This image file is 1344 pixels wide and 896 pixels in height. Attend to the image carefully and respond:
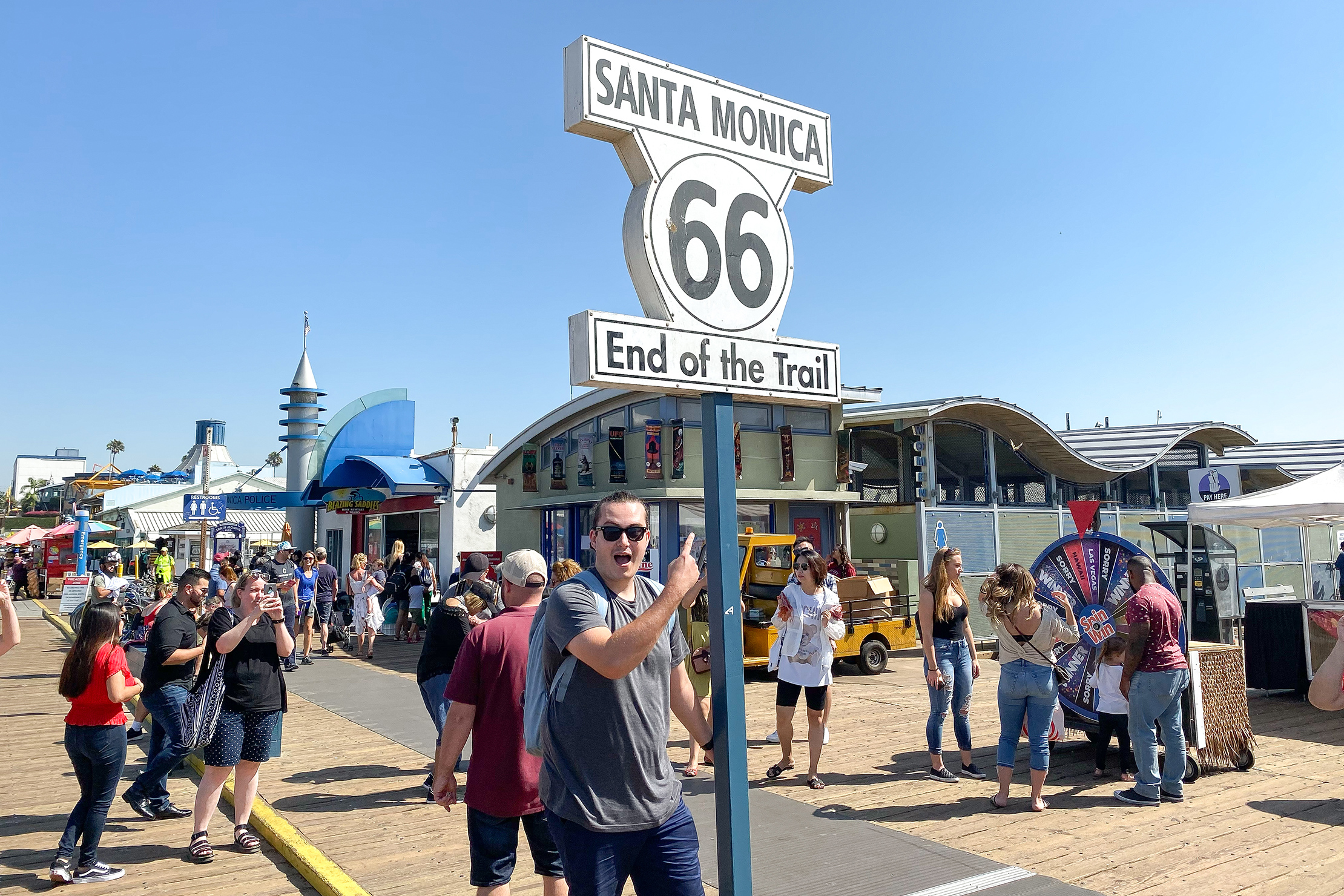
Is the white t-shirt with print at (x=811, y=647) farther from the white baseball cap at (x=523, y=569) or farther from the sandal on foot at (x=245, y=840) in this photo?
the sandal on foot at (x=245, y=840)

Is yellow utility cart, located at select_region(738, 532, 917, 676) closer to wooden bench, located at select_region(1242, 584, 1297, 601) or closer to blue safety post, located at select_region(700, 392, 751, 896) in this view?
wooden bench, located at select_region(1242, 584, 1297, 601)

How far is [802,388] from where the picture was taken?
3945 millimetres

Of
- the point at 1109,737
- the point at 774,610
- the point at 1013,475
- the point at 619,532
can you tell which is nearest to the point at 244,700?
the point at 619,532

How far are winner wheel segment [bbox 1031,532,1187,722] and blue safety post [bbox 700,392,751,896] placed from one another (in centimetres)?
514

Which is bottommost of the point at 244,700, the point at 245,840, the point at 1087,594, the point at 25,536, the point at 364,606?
the point at 245,840

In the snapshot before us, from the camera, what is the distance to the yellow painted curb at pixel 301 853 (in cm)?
490

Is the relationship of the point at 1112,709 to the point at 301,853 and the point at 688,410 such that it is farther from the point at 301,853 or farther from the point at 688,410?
the point at 688,410

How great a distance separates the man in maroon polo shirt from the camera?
147 inches

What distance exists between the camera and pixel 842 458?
63.6ft

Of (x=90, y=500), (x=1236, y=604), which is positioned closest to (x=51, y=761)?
(x=1236, y=604)

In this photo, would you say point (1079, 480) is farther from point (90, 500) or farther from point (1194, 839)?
point (90, 500)

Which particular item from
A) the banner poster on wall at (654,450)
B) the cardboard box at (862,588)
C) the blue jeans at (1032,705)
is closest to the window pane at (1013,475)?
the cardboard box at (862,588)

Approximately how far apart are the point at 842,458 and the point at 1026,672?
13202mm

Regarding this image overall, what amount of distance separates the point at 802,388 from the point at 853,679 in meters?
10.3
